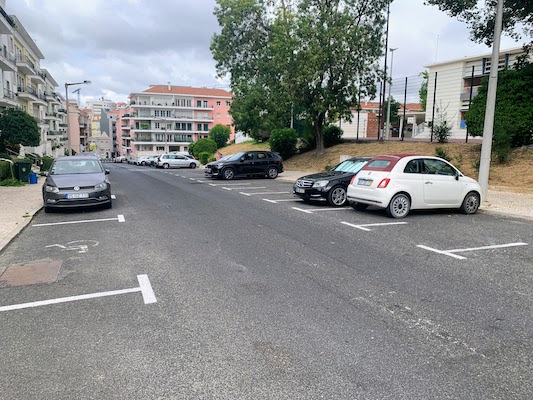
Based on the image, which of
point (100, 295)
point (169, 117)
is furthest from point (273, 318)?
point (169, 117)

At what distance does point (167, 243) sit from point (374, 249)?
365 cm

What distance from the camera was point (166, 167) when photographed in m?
41.4

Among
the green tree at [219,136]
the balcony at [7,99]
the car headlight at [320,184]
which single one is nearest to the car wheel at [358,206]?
the car headlight at [320,184]

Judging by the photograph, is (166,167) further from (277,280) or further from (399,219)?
(277,280)

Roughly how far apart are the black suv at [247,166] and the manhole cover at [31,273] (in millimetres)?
16257

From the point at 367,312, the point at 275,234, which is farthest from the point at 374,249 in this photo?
the point at 367,312

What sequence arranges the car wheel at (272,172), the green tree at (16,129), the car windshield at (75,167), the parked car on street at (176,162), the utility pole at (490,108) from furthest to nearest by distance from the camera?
1. the parked car on street at (176,162)
2. the green tree at (16,129)
3. the car wheel at (272,172)
4. the car windshield at (75,167)
5. the utility pole at (490,108)

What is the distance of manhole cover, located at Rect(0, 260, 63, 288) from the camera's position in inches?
209

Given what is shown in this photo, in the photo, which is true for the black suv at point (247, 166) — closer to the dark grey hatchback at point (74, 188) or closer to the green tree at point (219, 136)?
the dark grey hatchback at point (74, 188)

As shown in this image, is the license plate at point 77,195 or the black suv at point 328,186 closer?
the license plate at point 77,195

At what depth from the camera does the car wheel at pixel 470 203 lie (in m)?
10.8

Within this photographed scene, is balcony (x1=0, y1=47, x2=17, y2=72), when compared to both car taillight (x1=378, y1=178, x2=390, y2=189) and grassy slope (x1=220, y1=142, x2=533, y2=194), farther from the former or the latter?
car taillight (x1=378, y1=178, x2=390, y2=189)

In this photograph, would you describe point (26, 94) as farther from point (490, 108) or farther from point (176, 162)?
point (490, 108)

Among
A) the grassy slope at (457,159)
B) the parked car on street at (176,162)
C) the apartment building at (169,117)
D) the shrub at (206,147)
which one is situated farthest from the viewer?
the apartment building at (169,117)
